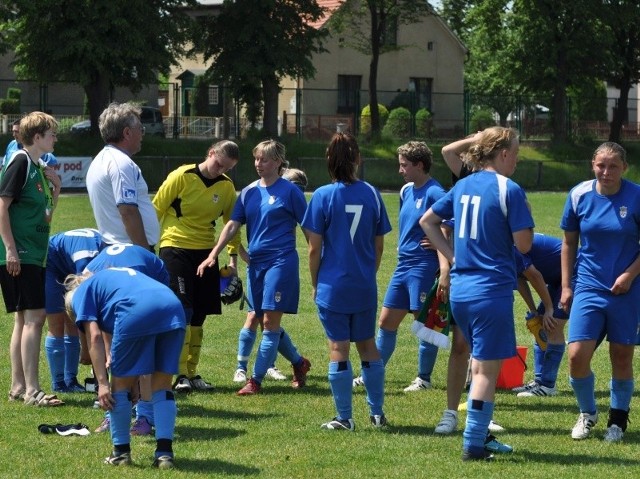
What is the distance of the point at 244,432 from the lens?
7605mm

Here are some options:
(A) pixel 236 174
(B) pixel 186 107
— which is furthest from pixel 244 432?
(B) pixel 186 107

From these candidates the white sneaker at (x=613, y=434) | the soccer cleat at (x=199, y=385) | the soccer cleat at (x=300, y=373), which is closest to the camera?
the white sneaker at (x=613, y=434)

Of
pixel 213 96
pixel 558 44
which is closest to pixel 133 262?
pixel 558 44

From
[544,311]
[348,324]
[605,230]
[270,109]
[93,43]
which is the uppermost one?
[93,43]

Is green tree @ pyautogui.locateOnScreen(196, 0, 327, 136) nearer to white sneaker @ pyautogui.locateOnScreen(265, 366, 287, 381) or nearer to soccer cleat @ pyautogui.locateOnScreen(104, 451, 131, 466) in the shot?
white sneaker @ pyautogui.locateOnScreen(265, 366, 287, 381)

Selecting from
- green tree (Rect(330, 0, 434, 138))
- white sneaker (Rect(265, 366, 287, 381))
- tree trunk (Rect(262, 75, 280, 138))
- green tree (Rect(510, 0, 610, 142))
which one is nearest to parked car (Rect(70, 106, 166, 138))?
tree trunk (Rect(262, 75, 280, 138))

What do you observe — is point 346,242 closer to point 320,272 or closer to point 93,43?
point 320,272

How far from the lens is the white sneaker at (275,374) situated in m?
9.75

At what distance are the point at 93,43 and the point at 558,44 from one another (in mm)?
20386

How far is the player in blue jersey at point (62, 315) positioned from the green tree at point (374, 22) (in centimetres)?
3754

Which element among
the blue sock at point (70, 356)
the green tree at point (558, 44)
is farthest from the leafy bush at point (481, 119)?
the blue sock at point (70, 356)

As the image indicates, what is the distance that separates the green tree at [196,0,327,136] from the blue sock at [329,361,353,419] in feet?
115

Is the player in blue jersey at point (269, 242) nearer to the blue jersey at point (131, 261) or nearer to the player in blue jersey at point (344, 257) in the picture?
the player in blue jersey at point (344, 257)

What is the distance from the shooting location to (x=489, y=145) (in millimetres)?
6691
